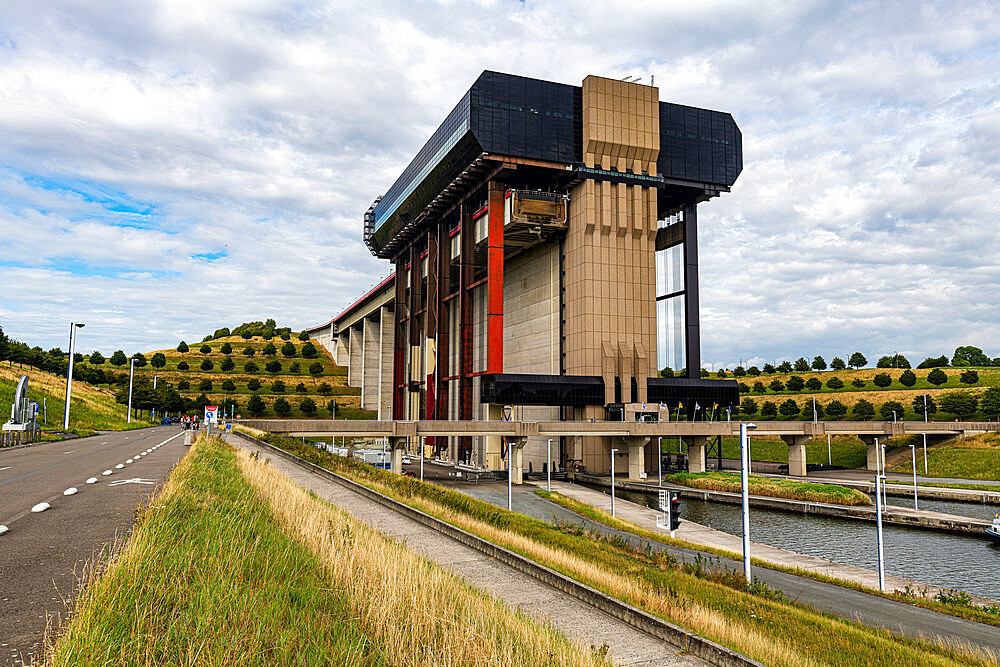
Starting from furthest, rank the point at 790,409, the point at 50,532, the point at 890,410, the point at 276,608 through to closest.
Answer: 1. the point at 790,409
2. the point at 890,410
3. the point at 50,532
4. the point at 276,608

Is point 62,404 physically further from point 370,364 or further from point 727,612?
point 727,612

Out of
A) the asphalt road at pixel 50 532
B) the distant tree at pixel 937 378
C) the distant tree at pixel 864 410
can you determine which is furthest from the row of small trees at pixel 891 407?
the asphalt road at pixel 50 532

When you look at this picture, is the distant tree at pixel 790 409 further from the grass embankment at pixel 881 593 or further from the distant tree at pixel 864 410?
the grass embankment at pixel 881 593

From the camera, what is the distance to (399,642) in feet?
27.2

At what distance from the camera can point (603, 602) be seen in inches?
462

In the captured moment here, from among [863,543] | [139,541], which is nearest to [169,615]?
[139,541]

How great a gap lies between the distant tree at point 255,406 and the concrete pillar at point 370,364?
2401 cm

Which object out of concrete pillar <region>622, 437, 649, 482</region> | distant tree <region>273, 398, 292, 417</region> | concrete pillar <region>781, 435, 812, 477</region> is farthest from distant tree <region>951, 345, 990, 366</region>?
distant tree <region>273, 398, 292, 417</region>

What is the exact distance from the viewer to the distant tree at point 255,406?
14000 centimetres

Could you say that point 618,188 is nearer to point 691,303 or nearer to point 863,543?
point 691,303

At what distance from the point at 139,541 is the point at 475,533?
982 centimetres

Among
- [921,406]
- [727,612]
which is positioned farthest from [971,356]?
[727,612]

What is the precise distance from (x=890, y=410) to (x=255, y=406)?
123 m

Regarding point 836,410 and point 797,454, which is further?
point 836,410
